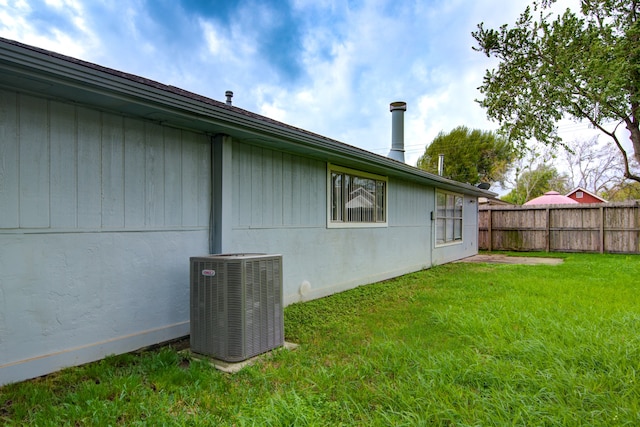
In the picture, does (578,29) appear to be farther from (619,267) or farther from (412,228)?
(412,228)

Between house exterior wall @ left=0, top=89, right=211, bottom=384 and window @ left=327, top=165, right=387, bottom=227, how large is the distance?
259 centimetres

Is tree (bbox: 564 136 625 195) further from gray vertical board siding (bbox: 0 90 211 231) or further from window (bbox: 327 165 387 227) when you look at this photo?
gray vertical board siding (bbox: 0 90 211 231)

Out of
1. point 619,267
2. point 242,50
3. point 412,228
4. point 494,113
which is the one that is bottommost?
point 619,267

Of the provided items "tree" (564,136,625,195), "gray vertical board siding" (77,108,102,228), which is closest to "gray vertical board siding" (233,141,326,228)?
"gray vertical board siding" (77,108,102,228)

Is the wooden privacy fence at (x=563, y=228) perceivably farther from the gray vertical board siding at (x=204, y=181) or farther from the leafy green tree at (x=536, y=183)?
the leafy green tree at (x=536, y=183)

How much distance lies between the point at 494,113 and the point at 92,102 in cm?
1201

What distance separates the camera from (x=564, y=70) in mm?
9922

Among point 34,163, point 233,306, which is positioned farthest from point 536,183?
point 34,163

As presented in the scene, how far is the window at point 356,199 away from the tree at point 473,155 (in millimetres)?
22074

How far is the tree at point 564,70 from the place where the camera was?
897 cm

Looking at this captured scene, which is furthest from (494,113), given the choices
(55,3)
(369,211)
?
(55,3)

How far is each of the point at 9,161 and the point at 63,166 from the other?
32 centimetres

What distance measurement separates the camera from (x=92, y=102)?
2828 mm

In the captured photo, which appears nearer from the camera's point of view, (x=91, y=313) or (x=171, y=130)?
(x=91, y=313)
